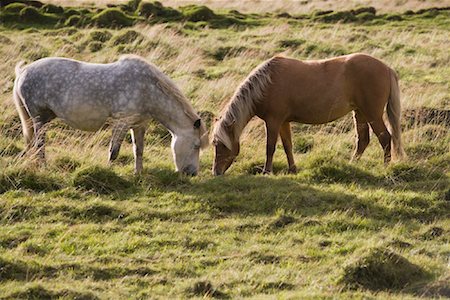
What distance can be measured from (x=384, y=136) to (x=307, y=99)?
1.12 metres

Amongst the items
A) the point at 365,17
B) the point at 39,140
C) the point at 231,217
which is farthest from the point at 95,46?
the point at 231,217

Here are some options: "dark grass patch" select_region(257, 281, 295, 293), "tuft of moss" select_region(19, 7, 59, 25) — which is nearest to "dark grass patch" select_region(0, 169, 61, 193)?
"dark grass patch" select_region(257, 281, 295, 293)

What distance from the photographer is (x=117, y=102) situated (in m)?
10.3

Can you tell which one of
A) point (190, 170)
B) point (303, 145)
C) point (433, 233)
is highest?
point (433, 233)

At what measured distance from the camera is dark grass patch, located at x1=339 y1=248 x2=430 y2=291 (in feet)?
22.1

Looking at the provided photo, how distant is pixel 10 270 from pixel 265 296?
216 cm

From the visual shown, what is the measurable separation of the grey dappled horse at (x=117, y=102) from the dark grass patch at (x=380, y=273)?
151 inches

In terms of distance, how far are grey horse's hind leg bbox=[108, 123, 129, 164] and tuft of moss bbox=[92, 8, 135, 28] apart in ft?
41.5

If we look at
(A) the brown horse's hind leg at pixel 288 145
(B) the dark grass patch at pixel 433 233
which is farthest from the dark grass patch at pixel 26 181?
(B) the dark grass patch at pixel 433 233

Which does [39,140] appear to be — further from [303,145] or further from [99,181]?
[303,145]

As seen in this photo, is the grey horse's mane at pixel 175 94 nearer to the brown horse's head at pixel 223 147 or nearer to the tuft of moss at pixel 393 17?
the brown horse's head at pixel 223 147

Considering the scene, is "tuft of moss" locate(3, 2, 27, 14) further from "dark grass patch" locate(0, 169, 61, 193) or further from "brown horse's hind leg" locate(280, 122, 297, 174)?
"dark grass patch" locate(0, 169, 61, 193)

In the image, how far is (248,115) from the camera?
34.3 feet

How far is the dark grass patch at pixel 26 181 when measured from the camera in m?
9.25
